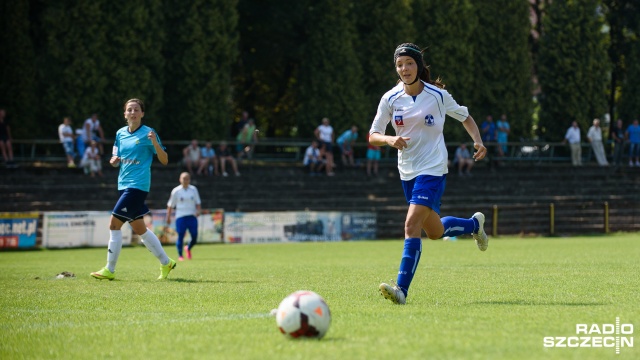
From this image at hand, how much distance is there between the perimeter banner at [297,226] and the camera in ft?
106

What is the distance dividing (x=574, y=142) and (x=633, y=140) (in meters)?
2.45

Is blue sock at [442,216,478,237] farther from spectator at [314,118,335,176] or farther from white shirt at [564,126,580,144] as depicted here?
white shirt at [564,126,580,144]

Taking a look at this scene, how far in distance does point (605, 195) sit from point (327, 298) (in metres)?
32.5

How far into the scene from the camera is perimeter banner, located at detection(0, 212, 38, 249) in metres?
28.5

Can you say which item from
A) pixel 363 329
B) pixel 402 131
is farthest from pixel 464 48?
pixel 363 329

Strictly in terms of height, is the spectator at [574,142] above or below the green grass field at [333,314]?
above

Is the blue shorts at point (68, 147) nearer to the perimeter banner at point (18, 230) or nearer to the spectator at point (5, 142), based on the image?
the spectator at point (5, 142)

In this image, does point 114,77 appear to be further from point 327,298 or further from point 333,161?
point 327,298

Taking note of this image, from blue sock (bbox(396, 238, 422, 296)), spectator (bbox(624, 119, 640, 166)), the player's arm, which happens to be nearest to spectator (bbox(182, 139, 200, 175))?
spectator (bbox(624, 119, 640, 166))

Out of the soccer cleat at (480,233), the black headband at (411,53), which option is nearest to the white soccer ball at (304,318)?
the black headband at (411,53)

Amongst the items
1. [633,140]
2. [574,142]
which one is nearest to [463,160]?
[574,142]

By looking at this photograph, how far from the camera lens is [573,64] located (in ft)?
153

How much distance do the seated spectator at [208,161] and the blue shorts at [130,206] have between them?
21190mm

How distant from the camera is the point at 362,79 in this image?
4266cm
